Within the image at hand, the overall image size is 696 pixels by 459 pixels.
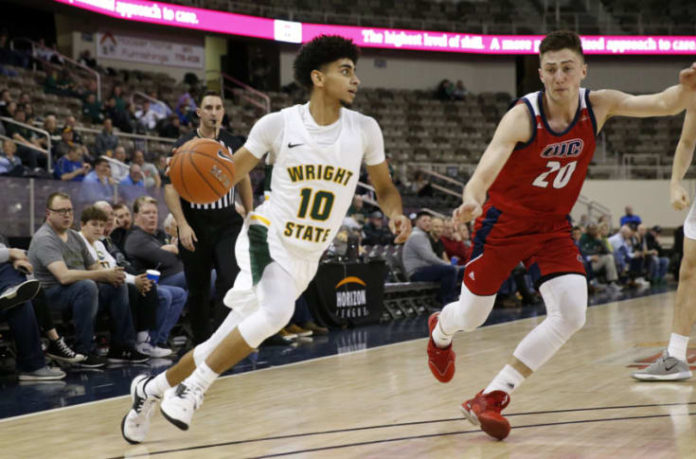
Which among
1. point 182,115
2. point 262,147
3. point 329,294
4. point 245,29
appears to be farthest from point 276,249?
point 245,29

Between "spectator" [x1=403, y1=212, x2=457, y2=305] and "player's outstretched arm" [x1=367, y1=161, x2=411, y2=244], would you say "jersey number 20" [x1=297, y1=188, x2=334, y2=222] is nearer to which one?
"player's outstretched arm" [x1=367, y1=161, x2=411, y2=244]

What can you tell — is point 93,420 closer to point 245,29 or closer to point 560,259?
point 560,259

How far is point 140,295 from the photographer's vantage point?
6.84 m

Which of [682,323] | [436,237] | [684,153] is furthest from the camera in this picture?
[436,237]

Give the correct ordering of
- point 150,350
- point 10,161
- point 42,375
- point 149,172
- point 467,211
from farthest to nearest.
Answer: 1. point 149,172
2. point 10,161
3. point 150,350
4. point 42,375
5. point 467,211

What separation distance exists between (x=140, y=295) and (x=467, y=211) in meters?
4.17

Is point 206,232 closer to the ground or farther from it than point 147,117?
closer to the ground

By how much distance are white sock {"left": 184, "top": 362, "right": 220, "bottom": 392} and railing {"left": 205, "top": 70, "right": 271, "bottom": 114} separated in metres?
18.2

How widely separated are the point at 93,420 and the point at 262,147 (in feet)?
5.76

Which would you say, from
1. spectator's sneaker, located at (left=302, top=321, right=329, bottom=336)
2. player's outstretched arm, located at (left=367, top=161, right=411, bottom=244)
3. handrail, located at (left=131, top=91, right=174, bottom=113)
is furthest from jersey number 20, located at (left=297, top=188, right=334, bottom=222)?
handrail, located at (left=131, top=91, right=174, bottom=113)

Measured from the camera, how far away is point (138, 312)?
6906mm

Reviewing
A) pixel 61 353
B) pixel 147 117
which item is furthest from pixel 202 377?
pixel 147 117

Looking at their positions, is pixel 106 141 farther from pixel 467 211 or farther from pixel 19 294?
pixel 467 211

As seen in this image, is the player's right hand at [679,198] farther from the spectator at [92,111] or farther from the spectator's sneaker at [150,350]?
the spectator at [92,111]
